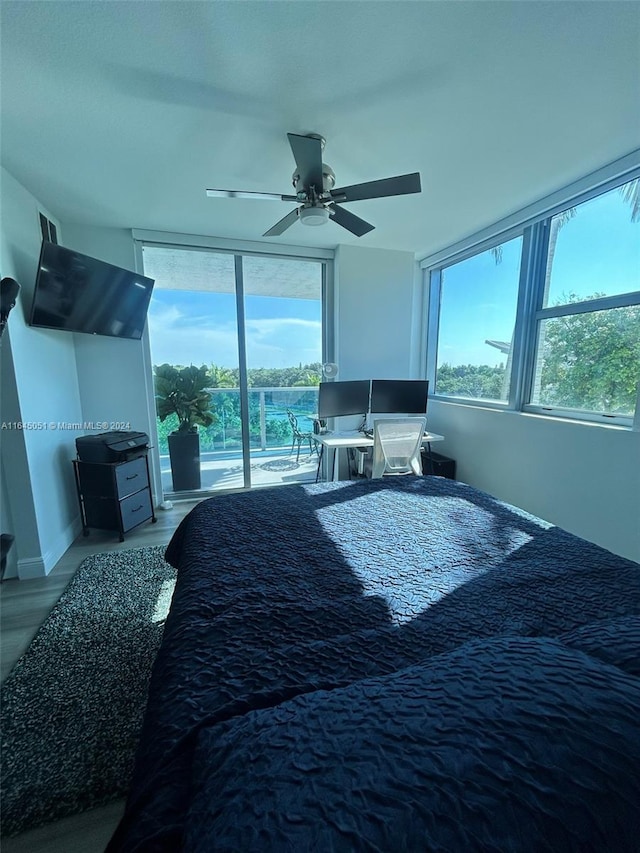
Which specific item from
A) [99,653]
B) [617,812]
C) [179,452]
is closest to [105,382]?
[179,452]

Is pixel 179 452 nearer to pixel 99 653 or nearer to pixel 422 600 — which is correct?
pixel 99 653

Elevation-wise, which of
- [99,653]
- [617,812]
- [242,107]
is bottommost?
[99,653]

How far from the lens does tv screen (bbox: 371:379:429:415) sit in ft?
11.4

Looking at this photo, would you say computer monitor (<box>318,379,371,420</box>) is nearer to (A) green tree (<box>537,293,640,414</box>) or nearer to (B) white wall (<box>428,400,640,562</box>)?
(B) white wall (<box>428,400,640,562</box>)

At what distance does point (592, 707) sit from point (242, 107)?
2379 millimetres

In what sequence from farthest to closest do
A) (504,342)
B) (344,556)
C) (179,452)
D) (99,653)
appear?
(179,452)
(504,342)
(99,653)
(344,556)

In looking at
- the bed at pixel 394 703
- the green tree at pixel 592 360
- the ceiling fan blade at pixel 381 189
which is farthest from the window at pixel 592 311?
the bed at pixel 394 703

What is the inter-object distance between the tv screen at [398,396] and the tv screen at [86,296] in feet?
7.38

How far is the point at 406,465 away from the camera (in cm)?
308

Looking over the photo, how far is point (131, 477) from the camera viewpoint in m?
2.77

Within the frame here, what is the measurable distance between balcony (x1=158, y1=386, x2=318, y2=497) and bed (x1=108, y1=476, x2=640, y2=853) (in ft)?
8.88

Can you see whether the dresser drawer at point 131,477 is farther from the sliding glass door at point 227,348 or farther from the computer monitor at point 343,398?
the computer monitor at point 343,398

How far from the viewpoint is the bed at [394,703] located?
43 centimetres

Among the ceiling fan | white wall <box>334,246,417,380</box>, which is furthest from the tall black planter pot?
the ceiling fan
